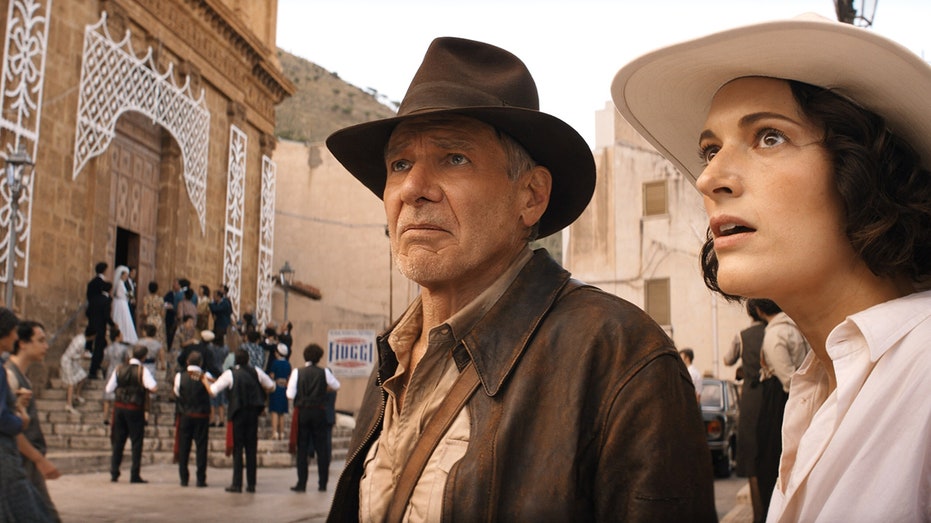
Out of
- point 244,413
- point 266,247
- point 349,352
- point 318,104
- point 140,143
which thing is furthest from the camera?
point 318,104

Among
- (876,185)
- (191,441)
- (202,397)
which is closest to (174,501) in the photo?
(191,441)

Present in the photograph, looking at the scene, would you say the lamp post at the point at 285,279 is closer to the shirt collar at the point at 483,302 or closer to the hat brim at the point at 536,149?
the hat brim at the point at 536,149

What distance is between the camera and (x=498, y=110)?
2342 millimetres

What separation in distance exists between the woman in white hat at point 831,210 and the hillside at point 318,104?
214ft

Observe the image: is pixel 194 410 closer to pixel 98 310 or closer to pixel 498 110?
pixel 98 310

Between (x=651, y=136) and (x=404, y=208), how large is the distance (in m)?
0.67

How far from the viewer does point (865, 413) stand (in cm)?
145

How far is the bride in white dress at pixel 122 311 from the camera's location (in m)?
17.0

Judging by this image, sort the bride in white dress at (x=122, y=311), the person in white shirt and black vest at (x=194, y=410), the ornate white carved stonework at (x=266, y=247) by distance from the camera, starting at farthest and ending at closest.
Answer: the ornate white carved stonework at (x=266, y=247) < the bride in white dress at (x=122, y=311) < the person in white shirt and black vest at (x=194, y=410)

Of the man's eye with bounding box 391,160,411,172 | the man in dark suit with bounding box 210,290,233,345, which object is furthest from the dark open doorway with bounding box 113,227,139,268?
the man's eye with bounding box 391,160,411,172

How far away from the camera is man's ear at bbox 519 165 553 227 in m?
2.56

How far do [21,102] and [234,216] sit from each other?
9.56m

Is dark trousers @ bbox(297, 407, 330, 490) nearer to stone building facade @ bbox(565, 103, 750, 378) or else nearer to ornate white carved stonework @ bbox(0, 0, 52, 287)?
ornate white carved stonework @ bbox(0, 0, 52, 287)

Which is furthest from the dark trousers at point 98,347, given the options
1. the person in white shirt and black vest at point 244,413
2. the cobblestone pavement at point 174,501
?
the person in white shirt and black vest at point 244,413
